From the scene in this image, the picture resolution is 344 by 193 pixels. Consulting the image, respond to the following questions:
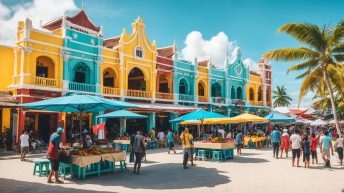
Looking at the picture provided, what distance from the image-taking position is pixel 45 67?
20578mm

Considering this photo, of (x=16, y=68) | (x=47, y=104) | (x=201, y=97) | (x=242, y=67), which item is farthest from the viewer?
(x=242, y=67)

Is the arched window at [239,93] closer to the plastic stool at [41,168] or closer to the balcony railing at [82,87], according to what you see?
the balcony railing at [82,87]

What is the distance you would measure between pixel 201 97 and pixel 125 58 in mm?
9672

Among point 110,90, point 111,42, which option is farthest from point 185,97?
point 110,90

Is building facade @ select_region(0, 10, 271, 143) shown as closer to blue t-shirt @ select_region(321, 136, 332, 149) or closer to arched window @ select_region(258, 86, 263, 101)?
arched window @ select_region(258, 86, 263, 101)

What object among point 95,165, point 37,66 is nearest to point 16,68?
point 37,66

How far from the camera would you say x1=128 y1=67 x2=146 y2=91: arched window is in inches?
1051

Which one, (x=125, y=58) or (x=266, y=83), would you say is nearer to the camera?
(x=125, y=58)

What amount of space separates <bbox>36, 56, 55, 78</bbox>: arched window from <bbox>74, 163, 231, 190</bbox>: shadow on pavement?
39.5 feet

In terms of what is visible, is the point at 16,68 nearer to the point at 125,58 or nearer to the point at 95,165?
the point at 125,58

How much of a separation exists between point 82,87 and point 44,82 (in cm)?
255

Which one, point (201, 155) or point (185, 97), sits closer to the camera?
point (201, 155)

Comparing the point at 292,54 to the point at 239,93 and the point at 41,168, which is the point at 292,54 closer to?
the point at 41,168

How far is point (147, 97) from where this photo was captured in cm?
2506
